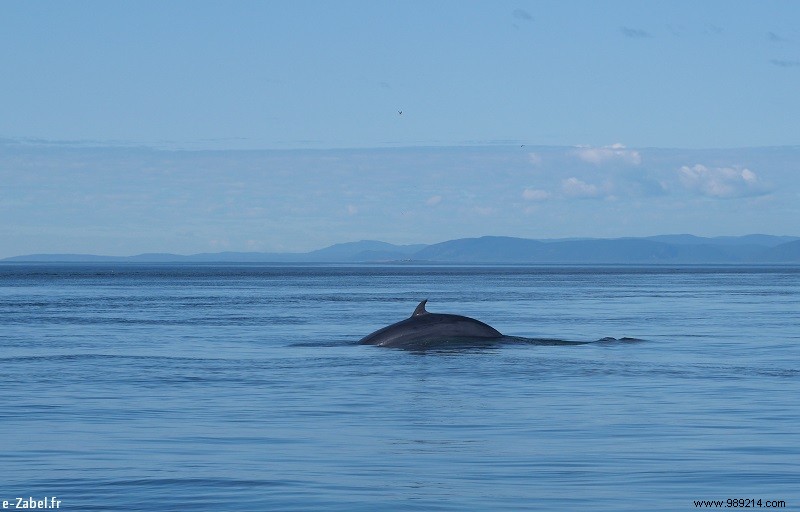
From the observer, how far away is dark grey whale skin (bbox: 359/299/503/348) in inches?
1133

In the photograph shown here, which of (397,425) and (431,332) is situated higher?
(431,332)

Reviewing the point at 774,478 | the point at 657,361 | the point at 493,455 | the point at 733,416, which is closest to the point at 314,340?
the point at 657,361

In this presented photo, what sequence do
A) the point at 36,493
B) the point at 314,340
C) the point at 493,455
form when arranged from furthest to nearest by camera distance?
the point at 314,340, the point at 493,455, the point at 36,493

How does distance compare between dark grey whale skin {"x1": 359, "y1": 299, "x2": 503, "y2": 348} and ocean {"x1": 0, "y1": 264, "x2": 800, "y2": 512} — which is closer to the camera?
ocean {"x1": 0, "y1": 264, "x2": 800, "y2": 512}

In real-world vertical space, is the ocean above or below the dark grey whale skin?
below

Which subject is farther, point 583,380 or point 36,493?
point 583,380

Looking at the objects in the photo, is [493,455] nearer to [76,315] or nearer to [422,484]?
[422,484]

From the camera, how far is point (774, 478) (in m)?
12.1

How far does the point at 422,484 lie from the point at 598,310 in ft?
140

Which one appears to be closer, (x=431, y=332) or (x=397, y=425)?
(x=397, y=425)

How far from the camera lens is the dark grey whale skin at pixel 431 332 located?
28766mm

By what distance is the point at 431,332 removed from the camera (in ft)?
94.6

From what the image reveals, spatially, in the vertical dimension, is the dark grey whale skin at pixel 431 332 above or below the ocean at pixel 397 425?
above

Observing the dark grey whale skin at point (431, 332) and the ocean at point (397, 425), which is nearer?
the ocean at point (397, 425)
